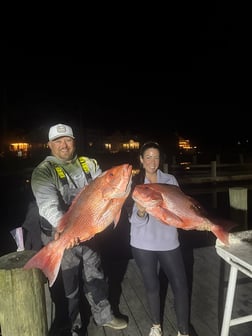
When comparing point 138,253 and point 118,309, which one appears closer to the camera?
point 138,253

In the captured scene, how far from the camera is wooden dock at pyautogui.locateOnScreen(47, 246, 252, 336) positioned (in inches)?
133

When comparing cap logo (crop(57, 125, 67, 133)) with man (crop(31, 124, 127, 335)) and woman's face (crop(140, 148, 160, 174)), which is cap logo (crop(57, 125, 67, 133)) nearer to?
man (crop(31, 124, 127, 335))

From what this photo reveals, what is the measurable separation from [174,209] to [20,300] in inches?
55.3

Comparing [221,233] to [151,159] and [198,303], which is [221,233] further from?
→ [198,303]

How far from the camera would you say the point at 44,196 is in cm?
283

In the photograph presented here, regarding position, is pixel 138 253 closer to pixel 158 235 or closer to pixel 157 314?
pixel 158 235

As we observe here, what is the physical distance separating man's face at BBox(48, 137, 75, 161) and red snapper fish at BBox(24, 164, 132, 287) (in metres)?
0.71

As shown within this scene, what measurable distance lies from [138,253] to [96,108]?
1741 inches

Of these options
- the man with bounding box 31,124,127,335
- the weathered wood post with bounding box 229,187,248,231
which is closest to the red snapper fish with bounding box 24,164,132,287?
the man with bounding box 31,124,127,335

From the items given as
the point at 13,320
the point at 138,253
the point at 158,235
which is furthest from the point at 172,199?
the point at 13,320

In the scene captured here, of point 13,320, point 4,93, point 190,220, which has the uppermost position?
point 4,93

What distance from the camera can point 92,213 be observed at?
2467 mm

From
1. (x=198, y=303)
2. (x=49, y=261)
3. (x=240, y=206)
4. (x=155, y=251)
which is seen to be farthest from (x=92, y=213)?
(x=240, y=206)

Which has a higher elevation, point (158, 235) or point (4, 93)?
point (4, 93)
